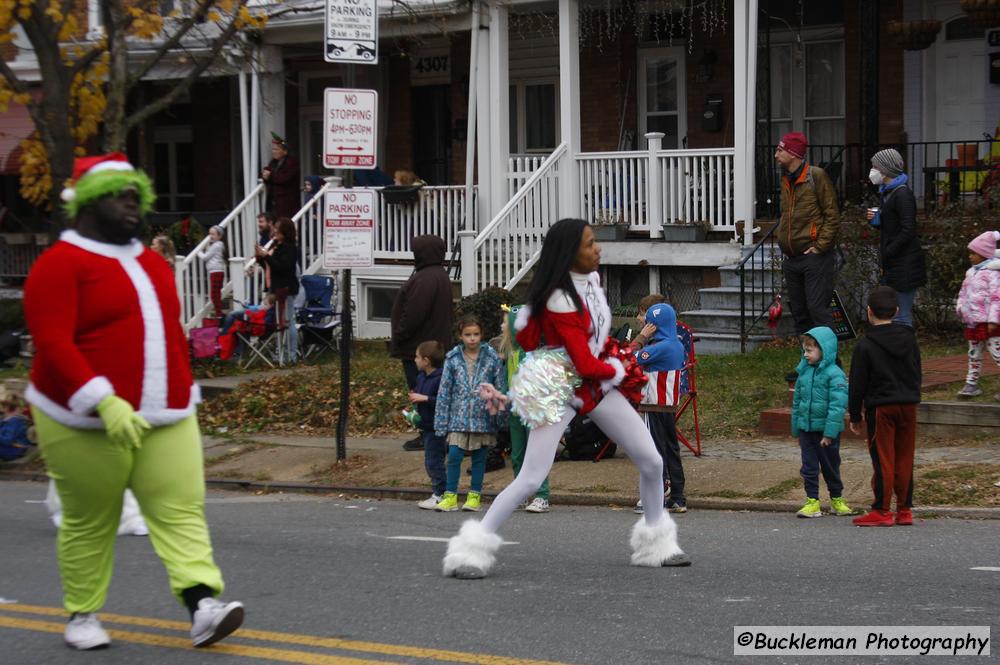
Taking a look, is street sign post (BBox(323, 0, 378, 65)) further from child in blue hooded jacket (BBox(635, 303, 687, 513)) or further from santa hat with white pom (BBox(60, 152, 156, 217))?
santa hat with white pom (BBox(60, 152, 156, 217))

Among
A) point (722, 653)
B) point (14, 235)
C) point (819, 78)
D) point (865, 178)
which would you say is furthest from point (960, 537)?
point (14, 235)

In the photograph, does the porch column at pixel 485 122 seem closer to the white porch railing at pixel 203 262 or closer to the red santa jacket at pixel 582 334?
the white porch railing at pixel 203 262

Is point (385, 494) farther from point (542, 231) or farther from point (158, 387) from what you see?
point (542, 231)

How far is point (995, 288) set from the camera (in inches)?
437

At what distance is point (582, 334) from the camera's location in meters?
7.02

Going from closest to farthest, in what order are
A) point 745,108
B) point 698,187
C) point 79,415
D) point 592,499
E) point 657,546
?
1. point 79,415
2. point 657,546
3. point 592,499
4. point 745,108
5. point 698,187

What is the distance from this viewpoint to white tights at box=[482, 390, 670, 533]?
23.1ft

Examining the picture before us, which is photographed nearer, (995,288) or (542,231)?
(995,288)

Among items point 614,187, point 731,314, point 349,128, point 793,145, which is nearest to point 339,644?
point 349,128

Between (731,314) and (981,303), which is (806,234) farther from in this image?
(731,314)

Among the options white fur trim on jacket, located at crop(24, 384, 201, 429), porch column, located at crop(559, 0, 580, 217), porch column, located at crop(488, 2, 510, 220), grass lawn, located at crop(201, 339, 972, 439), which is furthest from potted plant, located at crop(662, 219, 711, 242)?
white fur trim on jacket, located at crop(24, 384, 201, 429)

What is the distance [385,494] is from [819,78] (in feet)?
36.4

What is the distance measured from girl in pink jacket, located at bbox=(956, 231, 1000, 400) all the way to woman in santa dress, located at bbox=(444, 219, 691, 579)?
5120 mm

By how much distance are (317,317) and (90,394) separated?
12458 mm
